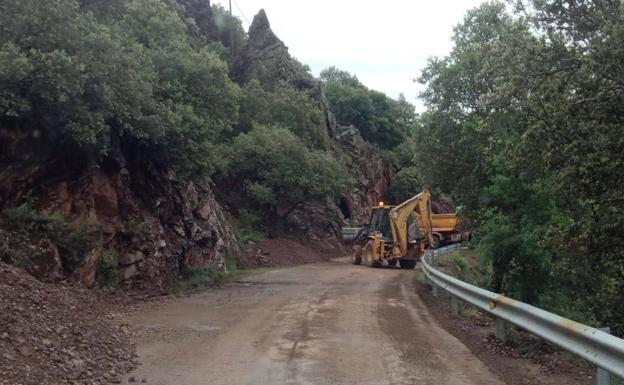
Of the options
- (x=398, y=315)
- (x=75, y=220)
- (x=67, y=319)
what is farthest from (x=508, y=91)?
(x=75, y=220)

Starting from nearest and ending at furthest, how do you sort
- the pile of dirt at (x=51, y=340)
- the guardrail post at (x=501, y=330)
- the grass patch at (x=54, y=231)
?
the pile of dirt at (x=51, y=340), the guardrail post at (x=501, y=330), the grass patch at (x=54, y=231)

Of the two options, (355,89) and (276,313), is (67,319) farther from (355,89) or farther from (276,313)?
(355,89)

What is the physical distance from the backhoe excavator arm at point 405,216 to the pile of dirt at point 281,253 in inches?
235

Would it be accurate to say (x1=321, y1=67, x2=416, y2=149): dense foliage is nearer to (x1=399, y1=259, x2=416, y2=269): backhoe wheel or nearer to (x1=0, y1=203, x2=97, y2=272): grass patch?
(x1=399, y1=259, x2=416, y2=269): backhoe wheel

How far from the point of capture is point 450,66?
2861 cm

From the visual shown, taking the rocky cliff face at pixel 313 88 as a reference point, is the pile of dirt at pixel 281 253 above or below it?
below

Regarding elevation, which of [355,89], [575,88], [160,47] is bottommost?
[575,88]

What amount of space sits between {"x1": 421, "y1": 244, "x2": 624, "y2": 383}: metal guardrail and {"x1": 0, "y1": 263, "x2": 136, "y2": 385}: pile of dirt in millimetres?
4969

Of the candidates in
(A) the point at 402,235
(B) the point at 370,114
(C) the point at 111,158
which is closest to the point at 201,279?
(C) the point at 111,158

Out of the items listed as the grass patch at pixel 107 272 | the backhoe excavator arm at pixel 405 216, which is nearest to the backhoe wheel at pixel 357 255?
the backhoe excavator arm at pixel 405 216

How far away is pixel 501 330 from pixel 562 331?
267 cm

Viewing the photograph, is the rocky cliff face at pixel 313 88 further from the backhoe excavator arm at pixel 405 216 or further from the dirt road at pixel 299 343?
the dirt road at pixel 299 343

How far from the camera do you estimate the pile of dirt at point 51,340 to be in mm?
6422

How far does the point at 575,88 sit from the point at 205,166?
1135 centimetres
